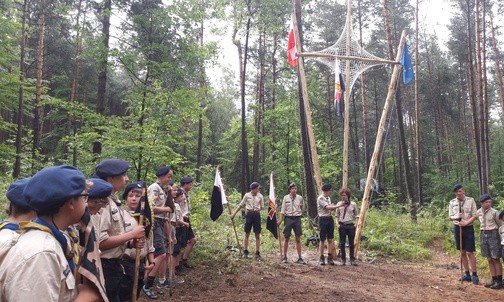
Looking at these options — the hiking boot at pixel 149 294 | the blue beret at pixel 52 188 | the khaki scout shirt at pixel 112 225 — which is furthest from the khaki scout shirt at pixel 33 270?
the hiking boot at pixel 149 294

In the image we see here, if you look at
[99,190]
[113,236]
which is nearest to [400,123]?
[113,236]

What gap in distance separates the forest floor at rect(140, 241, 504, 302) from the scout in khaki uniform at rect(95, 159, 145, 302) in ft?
8.61

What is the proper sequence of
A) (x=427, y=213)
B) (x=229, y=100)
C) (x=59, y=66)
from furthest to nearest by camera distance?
(x=229, y=100) < (x=59, y=66) < (x=427, y=213)

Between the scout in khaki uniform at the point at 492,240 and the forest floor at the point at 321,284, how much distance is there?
1.17ft

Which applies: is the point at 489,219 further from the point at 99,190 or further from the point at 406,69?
the point at 99,190

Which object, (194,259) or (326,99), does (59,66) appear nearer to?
(194,259)

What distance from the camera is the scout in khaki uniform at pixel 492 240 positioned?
7824 millimetres

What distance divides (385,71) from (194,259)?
23.4 m

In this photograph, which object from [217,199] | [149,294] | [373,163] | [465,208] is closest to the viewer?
[149,294]

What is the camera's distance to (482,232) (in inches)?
321

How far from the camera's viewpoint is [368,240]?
1241 cm

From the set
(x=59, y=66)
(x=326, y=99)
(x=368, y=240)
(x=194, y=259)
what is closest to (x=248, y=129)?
(x=326, y=99)

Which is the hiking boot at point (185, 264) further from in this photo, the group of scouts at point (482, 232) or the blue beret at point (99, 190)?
the group of scouts at point (482, 232)

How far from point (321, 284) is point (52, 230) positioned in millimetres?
6454
